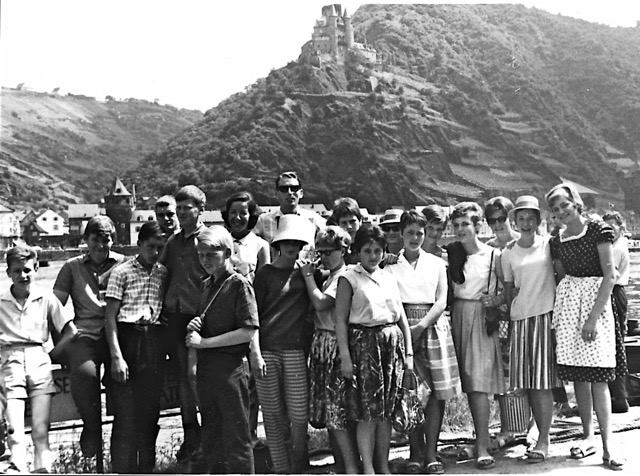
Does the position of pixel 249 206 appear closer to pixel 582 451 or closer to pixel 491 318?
pixel 491 318

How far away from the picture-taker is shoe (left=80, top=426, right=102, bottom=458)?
3922 millimetres

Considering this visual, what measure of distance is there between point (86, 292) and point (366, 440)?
1975 millimetres

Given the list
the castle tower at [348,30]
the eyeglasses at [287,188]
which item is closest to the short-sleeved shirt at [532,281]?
the eyeglasses at [287,188]

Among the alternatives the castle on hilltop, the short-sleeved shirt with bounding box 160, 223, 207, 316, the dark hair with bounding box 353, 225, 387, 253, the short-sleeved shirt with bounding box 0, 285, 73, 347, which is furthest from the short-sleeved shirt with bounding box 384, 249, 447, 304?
the castle on hilltop

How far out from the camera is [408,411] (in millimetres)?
3836

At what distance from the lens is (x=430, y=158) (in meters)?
38.3

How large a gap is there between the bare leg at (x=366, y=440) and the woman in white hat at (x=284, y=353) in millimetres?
357

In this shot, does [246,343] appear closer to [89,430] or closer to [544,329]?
[89,430]

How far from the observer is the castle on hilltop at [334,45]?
32.9m

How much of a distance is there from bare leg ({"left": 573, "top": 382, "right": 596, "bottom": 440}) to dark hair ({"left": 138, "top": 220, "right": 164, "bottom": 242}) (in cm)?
295

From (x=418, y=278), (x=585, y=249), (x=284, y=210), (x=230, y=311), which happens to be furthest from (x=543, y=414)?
(x=284, y=210)

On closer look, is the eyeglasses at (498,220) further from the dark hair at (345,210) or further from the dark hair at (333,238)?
the dark hair at (333,238)

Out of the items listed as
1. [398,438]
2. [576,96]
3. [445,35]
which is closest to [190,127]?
[445,35]

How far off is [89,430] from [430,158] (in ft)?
118
